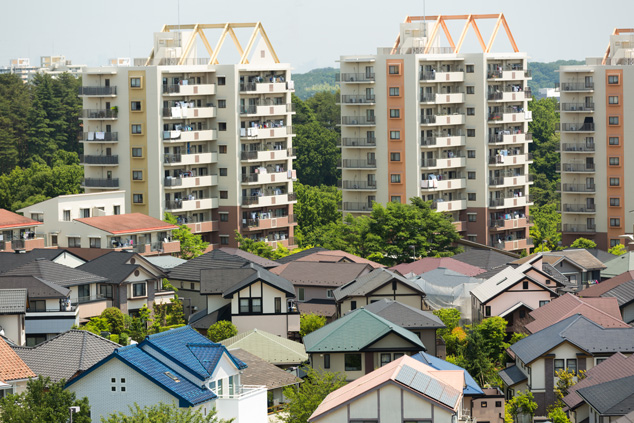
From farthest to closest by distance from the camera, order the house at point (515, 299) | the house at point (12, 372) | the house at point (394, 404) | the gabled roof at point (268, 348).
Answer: the house at point (515, 299) < the gabled roof at point (268, 348) < the house at point (12, 372) < the house at point (394, 404)

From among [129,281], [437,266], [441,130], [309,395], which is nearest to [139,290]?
[129,281]

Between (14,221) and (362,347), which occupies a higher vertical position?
(14,221)

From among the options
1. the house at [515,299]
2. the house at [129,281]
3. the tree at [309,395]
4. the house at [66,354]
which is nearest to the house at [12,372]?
the house at [66,354]

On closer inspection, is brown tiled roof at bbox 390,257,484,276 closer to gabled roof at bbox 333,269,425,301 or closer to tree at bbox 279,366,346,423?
gabled roof at bbox 333,269,425,301

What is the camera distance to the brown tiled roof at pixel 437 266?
76625 mm

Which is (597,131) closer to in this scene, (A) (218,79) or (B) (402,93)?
(B) (402,93)

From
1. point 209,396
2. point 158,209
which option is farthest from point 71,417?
point 158,209

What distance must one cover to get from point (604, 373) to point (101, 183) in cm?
4861

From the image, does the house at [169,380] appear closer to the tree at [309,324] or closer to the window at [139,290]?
→ the tree at [309,324]

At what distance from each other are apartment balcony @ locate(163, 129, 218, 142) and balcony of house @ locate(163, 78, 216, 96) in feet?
8.22

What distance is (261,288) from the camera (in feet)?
214

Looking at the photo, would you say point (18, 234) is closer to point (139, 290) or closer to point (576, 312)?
point (139, 290)

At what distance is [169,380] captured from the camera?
44656 mm

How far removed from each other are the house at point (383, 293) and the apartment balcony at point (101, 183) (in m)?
30.3
